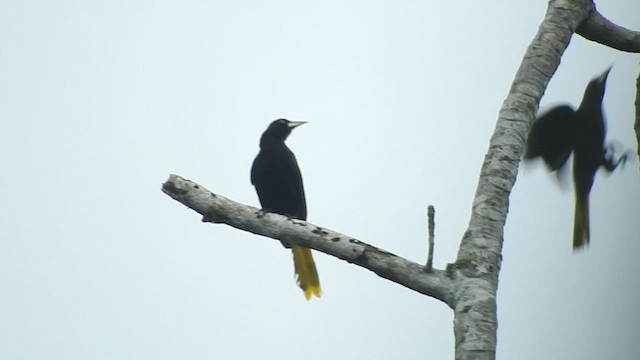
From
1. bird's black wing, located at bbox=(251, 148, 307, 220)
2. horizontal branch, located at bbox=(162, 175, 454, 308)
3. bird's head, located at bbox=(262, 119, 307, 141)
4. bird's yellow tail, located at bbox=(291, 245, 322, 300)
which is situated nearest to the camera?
horizontal branch, located at bbox=(162, 175, 454, 308)

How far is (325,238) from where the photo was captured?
3041mm

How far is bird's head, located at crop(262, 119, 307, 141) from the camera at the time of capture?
22.1 ft

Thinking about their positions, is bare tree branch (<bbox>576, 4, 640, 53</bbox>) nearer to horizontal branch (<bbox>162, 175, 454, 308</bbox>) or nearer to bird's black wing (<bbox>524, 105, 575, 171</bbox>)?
bird's black wing (<bbox>524, 105, 575, 171</bbox>)

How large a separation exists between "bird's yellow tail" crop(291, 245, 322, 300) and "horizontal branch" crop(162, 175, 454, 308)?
2.45 metres

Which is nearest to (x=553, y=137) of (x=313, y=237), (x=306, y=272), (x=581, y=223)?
(x=581, y=223)

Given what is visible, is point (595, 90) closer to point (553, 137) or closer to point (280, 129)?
point (553, 137)

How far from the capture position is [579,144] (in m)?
3.68

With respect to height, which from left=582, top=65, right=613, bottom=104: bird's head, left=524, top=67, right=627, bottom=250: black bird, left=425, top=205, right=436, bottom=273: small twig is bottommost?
left=425, top=205, right=436, bottom=273: small twig

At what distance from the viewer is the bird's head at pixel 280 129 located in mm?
6750

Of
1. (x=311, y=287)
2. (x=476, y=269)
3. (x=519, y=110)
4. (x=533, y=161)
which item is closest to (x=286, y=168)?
(x=311, y=287)

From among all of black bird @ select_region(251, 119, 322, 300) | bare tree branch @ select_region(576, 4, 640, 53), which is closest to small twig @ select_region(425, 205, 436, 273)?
bare tree branch @ select_region(576, 4, 640, 53)

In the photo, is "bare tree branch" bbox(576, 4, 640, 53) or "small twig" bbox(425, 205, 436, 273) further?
"bare tree branch" bbox(576, 4, 640, 53)

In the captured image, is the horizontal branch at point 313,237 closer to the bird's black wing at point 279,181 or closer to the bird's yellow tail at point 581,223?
the bird's yellow tail at point 581,223

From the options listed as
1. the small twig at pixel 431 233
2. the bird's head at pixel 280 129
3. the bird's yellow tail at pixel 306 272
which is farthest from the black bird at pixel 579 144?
the bird's head at pixel 280 129
